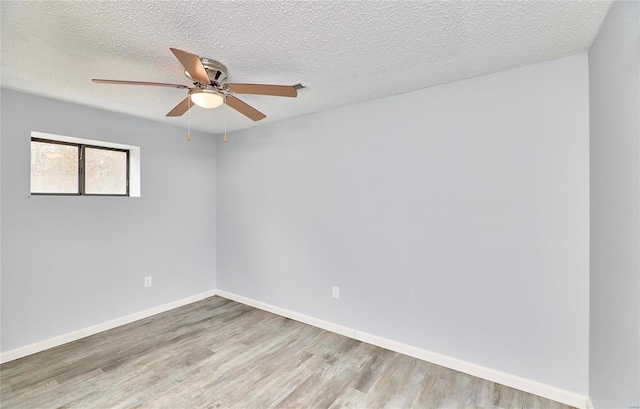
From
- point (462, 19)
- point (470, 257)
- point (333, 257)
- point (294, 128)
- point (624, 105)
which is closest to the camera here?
point (624, 105)

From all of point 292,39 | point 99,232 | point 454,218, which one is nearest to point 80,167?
point 99,232

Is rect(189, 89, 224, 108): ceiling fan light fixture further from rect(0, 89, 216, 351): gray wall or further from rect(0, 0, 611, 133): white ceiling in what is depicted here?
rect(0, 89, 216, 351): gray wall

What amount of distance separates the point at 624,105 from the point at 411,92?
4.70 ft

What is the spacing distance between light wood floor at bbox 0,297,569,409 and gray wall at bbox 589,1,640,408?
2.20 feet

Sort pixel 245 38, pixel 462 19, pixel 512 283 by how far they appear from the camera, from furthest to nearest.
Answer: pixel 512 283 → pixel 245 38 → pixel 462 19

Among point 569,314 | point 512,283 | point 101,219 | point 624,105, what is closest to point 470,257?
point 512,283

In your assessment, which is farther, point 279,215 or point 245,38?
point 279,215

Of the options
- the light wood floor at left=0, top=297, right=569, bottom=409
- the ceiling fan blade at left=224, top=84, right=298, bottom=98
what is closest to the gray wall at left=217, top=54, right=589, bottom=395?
the light wood floor at left=0, top=297, right=569, bottom=409

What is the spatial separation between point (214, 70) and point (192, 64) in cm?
52

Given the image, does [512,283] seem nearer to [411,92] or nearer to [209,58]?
[411,92]

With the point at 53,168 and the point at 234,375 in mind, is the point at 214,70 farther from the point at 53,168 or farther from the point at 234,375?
the point at 234,375

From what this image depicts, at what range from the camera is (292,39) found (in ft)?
5.48

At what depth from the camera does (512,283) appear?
204 centimetres

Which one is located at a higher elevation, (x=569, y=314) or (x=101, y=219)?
(x=101, y=219)
